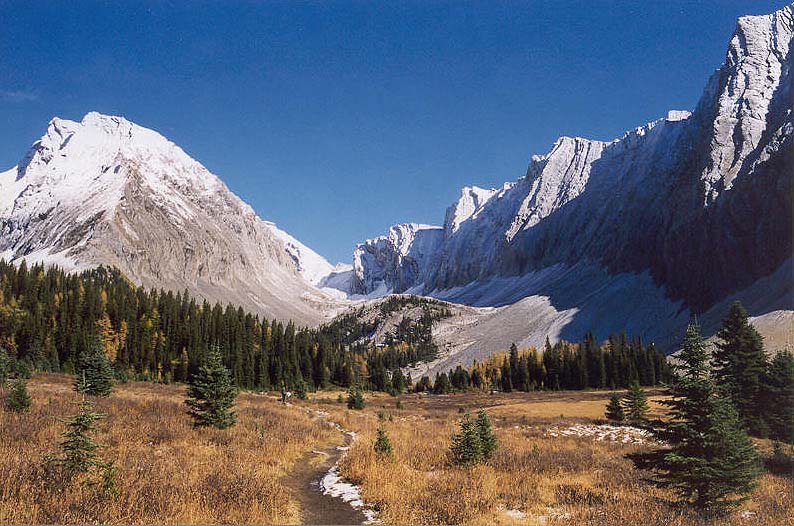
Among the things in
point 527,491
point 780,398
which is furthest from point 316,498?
point 780,398

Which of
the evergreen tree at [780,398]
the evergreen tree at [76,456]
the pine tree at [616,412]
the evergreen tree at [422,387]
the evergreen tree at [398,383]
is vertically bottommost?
the evergreen tree at [422,387]

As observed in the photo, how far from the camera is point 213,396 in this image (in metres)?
23.5

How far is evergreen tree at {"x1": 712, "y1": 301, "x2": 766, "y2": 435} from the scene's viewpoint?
32688 mm

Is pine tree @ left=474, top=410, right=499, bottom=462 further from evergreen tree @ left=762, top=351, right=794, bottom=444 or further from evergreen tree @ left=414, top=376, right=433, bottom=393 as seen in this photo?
evergreen tree @ left=414, top=376, right=433, bottom=393

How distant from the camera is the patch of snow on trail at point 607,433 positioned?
32.4 m

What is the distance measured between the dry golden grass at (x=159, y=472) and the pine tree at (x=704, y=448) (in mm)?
10943

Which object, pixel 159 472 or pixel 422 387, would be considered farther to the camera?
pixel 422 387

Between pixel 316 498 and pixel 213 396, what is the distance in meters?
12.0

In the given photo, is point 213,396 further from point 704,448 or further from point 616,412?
point 616,412

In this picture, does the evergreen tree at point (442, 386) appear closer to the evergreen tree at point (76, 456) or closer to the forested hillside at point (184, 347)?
the forested hillside at point (184, 347)

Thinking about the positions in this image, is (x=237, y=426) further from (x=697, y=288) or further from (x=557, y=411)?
(x=697, y=288)

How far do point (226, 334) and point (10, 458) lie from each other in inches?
3834

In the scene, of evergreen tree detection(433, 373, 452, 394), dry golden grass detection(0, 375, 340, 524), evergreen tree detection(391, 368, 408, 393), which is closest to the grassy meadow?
dry golden grass detection(0, 375, 340, 524)

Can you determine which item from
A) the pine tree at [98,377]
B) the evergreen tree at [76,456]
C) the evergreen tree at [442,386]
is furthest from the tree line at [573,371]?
the evergreen tree at [76,456]
